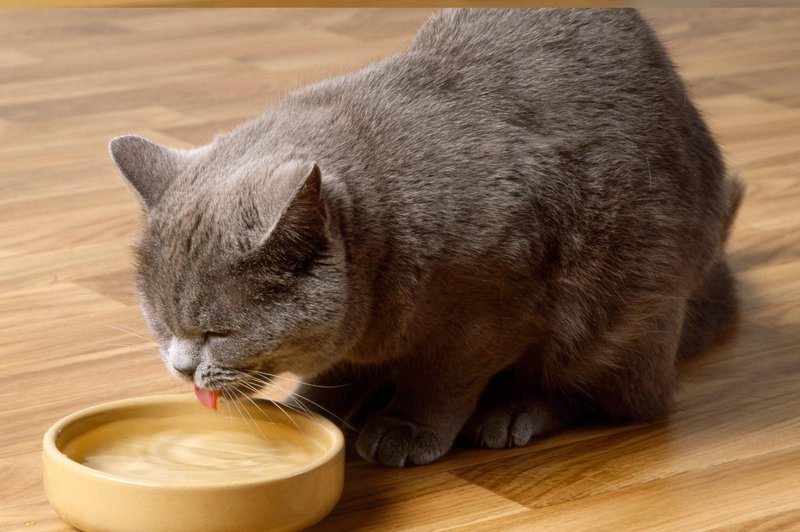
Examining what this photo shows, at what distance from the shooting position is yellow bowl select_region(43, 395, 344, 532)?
1282 millimetres

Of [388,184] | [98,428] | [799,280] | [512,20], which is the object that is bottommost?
[799,280]

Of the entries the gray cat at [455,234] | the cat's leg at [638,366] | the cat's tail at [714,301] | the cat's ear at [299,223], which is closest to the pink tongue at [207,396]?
the gray cat at [455,234]

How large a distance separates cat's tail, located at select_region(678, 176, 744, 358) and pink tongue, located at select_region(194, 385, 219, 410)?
2.35ft

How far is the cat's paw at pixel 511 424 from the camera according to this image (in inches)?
64.0

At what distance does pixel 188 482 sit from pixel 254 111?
5.76 ft

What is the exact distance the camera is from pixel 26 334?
1.93 meters

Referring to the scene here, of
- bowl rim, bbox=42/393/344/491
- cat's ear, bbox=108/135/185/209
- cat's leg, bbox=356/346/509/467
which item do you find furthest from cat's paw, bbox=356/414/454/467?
cat's ear, bbox=108/135/185/209

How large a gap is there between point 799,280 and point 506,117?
0.81 meters

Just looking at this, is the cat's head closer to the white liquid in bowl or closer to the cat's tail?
the white liquid in bowl

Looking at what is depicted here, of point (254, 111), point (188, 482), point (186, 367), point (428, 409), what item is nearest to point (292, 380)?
point (428, 409)

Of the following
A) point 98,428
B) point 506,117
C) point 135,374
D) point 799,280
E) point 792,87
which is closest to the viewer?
point 98,428

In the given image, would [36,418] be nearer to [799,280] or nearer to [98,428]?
[98,428]

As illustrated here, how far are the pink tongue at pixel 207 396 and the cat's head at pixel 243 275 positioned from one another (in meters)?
0.02

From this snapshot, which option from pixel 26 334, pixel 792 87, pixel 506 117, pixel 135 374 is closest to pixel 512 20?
pixel 506 117
